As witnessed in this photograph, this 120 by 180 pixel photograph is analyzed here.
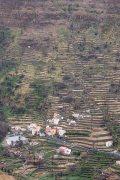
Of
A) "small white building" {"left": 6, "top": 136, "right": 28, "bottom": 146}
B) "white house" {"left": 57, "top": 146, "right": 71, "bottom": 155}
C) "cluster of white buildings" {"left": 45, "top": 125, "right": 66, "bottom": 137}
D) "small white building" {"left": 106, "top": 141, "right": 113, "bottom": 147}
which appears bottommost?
"white house" {"left": 57, "top": 146, "right": 71, "bottom": 155}

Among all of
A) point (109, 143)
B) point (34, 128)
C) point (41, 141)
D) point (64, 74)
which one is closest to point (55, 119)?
point (34, 128)

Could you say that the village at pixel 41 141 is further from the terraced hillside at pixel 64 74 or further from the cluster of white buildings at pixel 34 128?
the terraced hillside at pixel 64 74

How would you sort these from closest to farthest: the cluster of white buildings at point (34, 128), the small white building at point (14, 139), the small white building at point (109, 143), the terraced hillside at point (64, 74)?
the small white building at point (109, 143) < the terraced hillside at point (64, 74) < the small white building at point (14, 139) < the cluster of white buildings at point (34, 128)

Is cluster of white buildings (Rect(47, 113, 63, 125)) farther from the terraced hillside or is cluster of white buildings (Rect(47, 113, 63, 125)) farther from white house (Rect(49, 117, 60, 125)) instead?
the terraced hillside

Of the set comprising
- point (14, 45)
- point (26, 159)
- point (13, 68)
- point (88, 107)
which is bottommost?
point (26, 159)

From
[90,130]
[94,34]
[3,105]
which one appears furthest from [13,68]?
[90,130]

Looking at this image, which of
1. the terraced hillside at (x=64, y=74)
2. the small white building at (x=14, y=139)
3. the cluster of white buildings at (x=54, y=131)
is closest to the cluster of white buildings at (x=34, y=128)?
the terraced hillside at (x=64, y=74)

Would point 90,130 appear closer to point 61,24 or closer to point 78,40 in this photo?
point 78,40

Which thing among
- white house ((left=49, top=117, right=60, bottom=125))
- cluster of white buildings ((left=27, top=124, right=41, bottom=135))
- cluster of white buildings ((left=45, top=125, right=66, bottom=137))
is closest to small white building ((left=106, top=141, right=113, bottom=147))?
cluster of white buildings ((left=45, top=125, right=66, bottom=137))

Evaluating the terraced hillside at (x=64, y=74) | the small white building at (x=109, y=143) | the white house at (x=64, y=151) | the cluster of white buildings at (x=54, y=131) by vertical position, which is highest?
the terraced hillside at (x=64, y=74)
